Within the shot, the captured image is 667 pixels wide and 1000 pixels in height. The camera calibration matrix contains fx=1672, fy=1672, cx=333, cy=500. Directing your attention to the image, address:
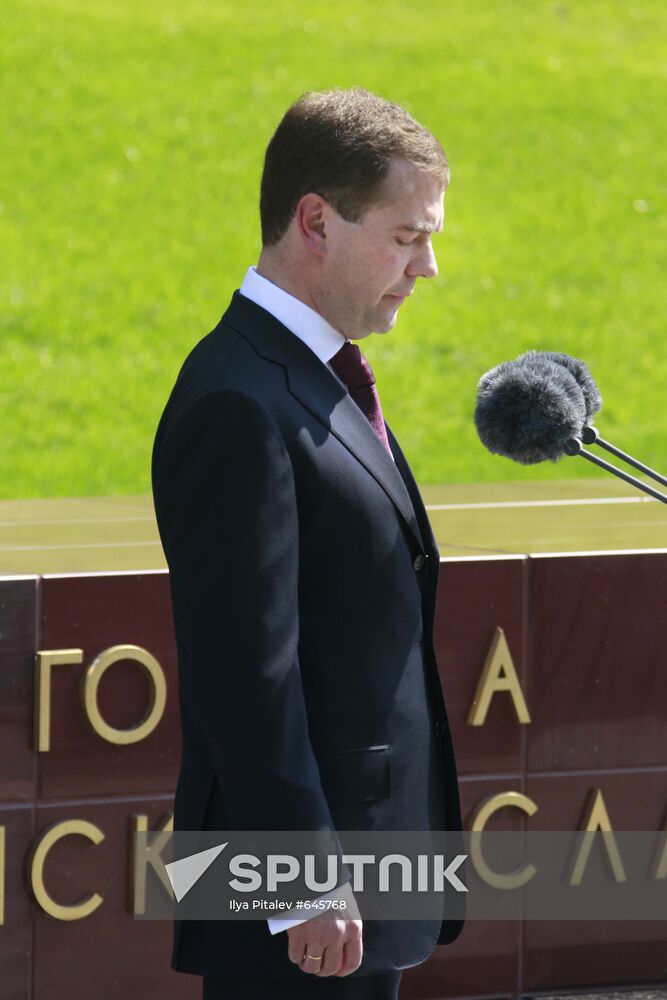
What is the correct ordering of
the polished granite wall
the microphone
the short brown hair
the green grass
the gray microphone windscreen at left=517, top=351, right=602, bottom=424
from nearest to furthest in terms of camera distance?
the short brown hair
the microphone
the gray microphone windscreen at left=517, top=351, right=602, bottom=424
the polished granite wall
the green grass

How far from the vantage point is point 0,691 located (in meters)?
4.02

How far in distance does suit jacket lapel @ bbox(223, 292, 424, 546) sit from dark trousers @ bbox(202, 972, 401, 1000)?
2.31 ft

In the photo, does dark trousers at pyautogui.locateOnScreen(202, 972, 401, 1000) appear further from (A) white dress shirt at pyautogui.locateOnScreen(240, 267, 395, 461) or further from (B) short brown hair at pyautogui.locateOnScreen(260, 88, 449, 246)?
(B) short brown hair at pyautogui.locateOnScreen(260, 88, 449, 246)

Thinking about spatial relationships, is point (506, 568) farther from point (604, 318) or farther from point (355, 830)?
point (604, 318)

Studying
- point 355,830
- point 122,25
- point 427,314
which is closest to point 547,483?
point 355,830

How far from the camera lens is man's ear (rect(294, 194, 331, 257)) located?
8.28ft

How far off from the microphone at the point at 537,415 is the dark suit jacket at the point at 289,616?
0.78ft

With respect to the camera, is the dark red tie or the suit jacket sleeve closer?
the suit jacket sleeve

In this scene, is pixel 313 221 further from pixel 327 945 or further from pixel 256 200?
pixel 256 200

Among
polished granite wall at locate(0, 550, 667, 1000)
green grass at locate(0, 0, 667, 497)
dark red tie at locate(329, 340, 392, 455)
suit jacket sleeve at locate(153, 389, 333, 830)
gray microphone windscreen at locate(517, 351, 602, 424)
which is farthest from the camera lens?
green grass at locate(0, 0, 667, 497)

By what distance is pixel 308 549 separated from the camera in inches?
98.3

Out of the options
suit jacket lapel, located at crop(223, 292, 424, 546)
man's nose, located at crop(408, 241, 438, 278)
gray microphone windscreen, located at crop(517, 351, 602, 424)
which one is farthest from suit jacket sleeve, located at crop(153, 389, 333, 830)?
gray microphone windscreen, located at crop(517, 351, 602, 424)

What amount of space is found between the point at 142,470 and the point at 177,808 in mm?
7532

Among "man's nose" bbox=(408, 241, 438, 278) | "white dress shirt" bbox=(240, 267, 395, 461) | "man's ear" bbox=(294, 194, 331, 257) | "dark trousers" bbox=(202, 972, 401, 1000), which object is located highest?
"man's ear" bbox=(294, 194, 331, 257)
